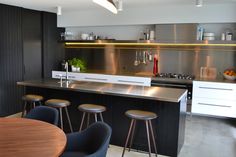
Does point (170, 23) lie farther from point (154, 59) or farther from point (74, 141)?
point (74, 141)

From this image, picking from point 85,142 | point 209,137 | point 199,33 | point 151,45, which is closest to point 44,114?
point 85,142

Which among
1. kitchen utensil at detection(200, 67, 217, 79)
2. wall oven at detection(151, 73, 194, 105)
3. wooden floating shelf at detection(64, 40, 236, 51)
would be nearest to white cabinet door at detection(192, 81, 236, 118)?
wall oven at detection(151, 73, 194, 105)

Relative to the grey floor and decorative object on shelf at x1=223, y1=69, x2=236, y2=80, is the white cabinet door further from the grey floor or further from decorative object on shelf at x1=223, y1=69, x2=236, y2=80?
decorative object on shelf at x1=223, y1=69, x2=236, y2=80

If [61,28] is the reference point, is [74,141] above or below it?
below

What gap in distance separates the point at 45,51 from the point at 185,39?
3.42 metres

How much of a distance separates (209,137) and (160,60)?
231 cm

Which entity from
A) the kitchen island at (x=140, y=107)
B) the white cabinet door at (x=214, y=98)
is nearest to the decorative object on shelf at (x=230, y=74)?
the white cabinet door at (x=214, y=98)

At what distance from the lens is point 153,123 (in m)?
3.54

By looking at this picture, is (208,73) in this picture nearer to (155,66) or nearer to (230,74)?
(230,74)

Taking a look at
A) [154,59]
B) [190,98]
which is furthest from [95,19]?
[190,98]

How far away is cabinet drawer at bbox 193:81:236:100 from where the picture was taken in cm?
478

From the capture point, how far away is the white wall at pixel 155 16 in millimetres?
4992

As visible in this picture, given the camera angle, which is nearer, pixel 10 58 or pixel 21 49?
pixel 10 58

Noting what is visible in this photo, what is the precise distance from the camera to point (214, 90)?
16.1 ft
